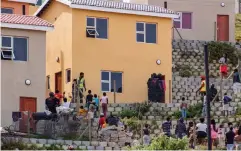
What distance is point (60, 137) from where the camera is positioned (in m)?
43.3

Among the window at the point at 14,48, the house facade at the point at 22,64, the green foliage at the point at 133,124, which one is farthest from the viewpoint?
the window at the point at 14,48

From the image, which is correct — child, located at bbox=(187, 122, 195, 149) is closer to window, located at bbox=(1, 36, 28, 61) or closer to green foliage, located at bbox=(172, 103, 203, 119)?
green foliage, located at bbox=(172, 103, 203, 119)

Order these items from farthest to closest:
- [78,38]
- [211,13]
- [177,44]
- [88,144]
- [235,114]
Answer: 1. [211,13]
2. [177,44]
3. [78,38]
4. [235,114]
5. [88,144]

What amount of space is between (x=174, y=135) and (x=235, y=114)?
559 centimetres

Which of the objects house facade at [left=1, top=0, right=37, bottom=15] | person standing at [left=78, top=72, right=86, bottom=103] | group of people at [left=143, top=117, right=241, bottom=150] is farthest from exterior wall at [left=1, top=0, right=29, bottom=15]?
Result: group of people at [left=143, top=117, right=241, bottom=150]

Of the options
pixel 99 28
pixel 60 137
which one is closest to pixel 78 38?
pixel 99 28

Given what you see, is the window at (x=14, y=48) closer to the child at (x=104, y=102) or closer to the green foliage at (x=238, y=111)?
the child at (x=104, y=102)

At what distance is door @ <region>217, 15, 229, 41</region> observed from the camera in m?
62.8

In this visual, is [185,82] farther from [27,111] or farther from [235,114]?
[27,111]

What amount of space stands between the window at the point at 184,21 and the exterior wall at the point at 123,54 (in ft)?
23.9

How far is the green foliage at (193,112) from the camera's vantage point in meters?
48.4

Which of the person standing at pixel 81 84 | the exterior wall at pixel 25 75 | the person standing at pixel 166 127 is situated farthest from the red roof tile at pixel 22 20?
the person standing at pixel 166 127

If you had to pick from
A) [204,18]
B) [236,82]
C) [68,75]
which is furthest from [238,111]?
[204,18]

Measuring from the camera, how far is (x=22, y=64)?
48.0 meters
